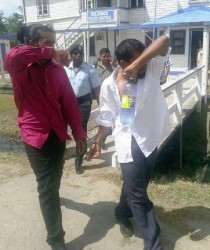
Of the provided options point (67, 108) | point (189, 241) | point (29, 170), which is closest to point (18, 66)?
point (67, 108)

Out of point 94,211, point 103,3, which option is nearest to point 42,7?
point 103,3

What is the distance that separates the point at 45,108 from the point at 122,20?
19.8 metres

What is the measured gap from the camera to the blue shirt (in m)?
4.83

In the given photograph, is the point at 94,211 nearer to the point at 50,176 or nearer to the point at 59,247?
the point at 59,247

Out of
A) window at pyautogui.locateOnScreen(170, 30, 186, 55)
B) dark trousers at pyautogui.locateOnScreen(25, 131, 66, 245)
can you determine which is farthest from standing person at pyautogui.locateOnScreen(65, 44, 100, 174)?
window at pyautogui.locateOnScreen(170, 30, 186, 55)

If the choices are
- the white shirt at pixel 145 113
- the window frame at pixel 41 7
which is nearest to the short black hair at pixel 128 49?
the white shirt at pixel 145 113

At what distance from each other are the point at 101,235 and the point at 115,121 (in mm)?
1144

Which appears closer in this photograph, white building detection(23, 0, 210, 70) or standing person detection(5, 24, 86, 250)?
standing person detection(5, 24, 86, 250)

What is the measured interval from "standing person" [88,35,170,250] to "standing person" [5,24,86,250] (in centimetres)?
35

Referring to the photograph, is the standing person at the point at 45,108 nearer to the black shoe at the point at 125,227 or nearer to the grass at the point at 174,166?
the black shoe at the point at 125,227

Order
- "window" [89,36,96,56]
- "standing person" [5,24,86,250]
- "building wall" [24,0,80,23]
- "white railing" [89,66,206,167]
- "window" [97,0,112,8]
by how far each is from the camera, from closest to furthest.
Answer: "standing person" [5,24,86,250] → "white railing" [89,66,206,167] → "window" [97,0,112,8] → "window" [89,36,96,56] → "building wall" [24,0,80,23]

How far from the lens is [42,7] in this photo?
24938 millimetres

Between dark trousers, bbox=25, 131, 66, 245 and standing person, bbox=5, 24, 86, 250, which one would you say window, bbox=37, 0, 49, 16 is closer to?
standing person, bbox=5, 24, 86, 250

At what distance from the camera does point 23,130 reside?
276 centimetres
